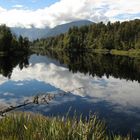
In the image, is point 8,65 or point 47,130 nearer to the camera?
point 47,130

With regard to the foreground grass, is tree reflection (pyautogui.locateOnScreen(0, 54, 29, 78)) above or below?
below

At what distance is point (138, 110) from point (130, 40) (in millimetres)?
143295

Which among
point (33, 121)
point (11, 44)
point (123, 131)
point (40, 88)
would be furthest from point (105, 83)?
point (11, 44)

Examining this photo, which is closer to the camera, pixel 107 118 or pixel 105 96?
pixel 107 118

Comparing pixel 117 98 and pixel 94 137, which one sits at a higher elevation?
pixel 94 137

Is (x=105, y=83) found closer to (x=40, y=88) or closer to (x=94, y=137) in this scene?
(x=40, y=88)

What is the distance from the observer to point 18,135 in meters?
12.6

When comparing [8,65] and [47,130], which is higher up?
[47,130]

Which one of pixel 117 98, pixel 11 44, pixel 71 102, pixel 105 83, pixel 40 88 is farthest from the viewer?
pixel 11 44

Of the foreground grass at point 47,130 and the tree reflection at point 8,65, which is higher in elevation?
the foreground grass at point 47,130

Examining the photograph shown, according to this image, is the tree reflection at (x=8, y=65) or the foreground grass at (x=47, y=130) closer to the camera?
the foreground grass at (x=47, y=130)

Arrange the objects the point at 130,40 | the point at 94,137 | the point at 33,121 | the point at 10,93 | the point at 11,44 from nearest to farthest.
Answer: the point at 94,137 → the point at 33,121 → the point at 10,93 → the point at 11,44 → the point at 130,40

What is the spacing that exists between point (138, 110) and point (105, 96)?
34.1 feet

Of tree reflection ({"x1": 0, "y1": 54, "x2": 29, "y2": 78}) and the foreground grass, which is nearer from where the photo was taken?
the foreground grass
